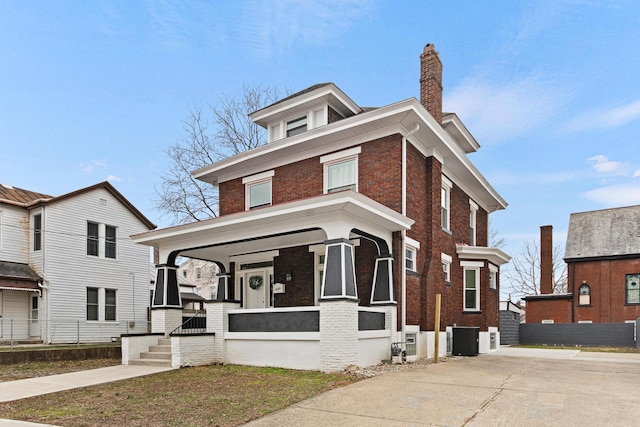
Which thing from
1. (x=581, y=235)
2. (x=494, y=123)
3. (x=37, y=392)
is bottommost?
(x=37, y=392)

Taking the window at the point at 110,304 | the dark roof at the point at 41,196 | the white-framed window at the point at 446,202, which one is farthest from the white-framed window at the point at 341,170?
the window at the point at 110,304

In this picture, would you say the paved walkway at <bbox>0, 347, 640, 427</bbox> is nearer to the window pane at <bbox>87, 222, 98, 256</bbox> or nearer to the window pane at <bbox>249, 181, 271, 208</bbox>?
the window pane at <bbox>249, 181, 271, 208</bbox>

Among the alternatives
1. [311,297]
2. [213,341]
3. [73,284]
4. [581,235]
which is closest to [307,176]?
[311,297]

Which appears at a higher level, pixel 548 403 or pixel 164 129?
pixel 164 129

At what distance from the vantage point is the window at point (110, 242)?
22.8 meters

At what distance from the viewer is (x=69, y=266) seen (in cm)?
2091

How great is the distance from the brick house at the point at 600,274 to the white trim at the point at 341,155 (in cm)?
2283

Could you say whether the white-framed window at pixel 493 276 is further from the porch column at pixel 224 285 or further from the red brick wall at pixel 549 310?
the red brick wall at pixel 549 310

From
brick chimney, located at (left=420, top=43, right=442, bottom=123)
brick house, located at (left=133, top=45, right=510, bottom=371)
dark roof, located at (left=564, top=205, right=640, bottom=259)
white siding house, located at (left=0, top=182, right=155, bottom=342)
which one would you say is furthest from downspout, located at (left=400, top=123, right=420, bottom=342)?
dark roof, located at (left=564, top=205, right=640, bottom=259)

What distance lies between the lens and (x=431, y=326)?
46.1 ft

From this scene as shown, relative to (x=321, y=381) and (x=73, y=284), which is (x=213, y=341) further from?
(x=73, y=284)

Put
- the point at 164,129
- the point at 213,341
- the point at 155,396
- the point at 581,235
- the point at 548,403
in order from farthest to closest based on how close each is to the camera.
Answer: the point at 581,235, the point at 164,129, the point at 213,341, the point at 155,396, the point at 548,403

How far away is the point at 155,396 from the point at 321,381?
9.98 feet

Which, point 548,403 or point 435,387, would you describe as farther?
point 435,387
